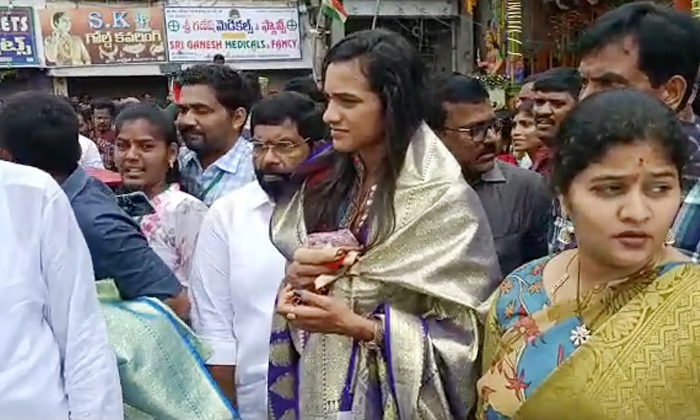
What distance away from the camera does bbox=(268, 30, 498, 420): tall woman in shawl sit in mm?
1906

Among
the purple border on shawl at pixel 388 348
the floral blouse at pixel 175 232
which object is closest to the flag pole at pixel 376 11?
→ the floral blouse at pixel 175 232

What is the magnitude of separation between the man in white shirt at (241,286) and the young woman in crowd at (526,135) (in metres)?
1.56

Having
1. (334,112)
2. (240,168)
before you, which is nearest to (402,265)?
(334,112)

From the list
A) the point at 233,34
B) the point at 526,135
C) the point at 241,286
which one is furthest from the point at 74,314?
the point at 233,34

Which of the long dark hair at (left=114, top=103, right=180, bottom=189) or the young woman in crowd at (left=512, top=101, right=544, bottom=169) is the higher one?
the long dark hair at (left=114, top=103, right=180, bottom=189)

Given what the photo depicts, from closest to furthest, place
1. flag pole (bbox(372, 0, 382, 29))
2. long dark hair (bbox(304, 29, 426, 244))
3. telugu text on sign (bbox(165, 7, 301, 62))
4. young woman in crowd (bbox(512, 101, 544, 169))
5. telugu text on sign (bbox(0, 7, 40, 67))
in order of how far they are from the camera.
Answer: long dark hair (bbox(304, 29, 426, 244)) → young woman in crowd (bbox(512, 101, 544, 169)) → telugu text on sign (bbox(0, 7, 40, 67)) → flag pole (bbox(372, 0, 382, 29)) → telugu text on sign (bbox(165, 7, 301, 62))

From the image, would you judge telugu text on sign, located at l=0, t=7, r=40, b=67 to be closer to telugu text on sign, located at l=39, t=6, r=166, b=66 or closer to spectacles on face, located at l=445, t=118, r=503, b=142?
telugu text on sign, located at l=39, t=6, r=166, b=66

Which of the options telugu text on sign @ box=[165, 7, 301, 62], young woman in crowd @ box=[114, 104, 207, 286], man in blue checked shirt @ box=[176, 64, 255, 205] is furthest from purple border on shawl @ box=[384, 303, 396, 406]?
telugu text on sign @ box=[165, 7, 301, 62]

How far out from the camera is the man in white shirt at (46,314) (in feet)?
5.81

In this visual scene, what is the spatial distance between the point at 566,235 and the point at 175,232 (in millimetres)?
1444

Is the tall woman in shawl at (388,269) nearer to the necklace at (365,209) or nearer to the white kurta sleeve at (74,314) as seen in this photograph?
the necklace at (365,209)

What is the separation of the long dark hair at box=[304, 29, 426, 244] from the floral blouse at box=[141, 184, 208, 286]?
101cm

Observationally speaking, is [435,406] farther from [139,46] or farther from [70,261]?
[139,46]

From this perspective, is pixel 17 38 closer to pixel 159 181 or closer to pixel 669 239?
pixel 159 181
